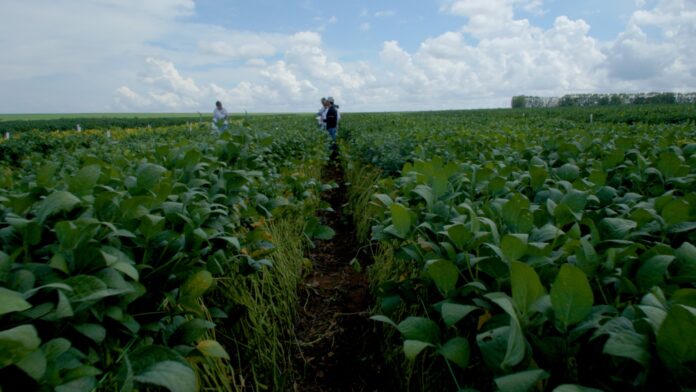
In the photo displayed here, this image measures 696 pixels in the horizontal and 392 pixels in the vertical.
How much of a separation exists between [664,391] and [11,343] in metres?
1.40

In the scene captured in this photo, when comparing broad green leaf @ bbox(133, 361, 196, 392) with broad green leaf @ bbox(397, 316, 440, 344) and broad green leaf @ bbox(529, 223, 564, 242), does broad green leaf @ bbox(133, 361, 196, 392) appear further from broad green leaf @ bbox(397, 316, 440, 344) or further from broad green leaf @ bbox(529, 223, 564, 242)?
broad green leaf @ bbox(529, 223, 564, 242)

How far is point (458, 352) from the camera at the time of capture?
3.90ft

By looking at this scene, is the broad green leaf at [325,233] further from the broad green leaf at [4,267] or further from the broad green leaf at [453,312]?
the broad green leaf at [4,267]

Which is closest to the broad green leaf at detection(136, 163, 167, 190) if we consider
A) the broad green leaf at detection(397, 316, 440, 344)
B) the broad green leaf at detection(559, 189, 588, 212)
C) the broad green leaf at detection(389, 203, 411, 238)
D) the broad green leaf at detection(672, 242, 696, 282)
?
the broad green leaf at detection(389, 203, 411, 238)

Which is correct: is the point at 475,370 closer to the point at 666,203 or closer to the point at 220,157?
the point at 666,203

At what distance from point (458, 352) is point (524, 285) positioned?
0.92ft

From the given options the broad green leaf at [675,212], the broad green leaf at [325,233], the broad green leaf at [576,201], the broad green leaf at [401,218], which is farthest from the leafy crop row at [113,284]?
the broad green leaf at [675,212]

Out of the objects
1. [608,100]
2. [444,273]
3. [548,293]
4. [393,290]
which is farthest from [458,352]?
[608,100]

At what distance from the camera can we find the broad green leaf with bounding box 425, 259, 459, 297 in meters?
1.34

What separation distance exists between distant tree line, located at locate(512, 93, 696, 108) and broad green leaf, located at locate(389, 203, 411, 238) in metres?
55.6

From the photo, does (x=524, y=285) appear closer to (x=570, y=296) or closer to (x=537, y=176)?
(x=570, y=296)

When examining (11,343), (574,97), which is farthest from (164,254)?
(574,97)

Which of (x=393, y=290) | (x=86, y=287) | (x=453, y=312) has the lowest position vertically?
(x=393, y=290)

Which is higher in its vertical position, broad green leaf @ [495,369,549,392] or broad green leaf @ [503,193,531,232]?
broad green leaf @ [503,193,531,232]
